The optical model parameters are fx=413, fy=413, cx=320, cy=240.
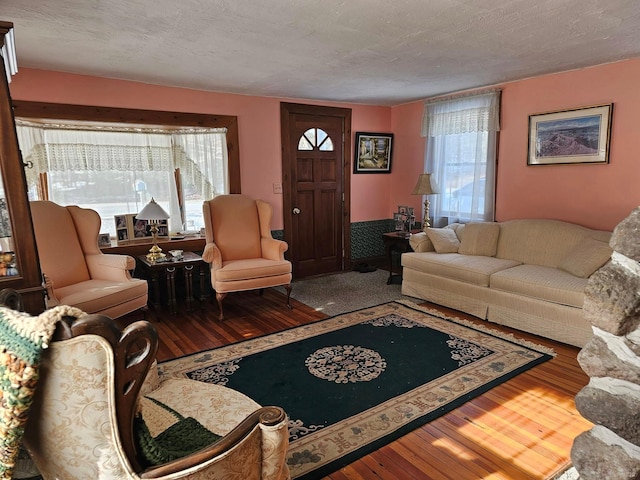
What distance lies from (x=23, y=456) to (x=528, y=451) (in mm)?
2155

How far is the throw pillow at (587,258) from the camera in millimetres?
3416

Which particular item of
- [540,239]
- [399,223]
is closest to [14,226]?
[540,239]

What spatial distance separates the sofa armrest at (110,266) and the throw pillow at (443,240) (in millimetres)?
3070

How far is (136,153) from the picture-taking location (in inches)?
173

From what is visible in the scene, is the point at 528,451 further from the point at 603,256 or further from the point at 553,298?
the point at 603,256

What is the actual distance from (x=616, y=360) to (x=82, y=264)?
3.89 m

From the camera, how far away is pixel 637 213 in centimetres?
137

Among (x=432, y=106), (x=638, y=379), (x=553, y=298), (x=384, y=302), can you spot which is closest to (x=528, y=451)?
(x=638, y=379)

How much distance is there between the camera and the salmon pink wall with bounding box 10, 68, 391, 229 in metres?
3.75

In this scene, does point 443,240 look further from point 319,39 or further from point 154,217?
point 154,217

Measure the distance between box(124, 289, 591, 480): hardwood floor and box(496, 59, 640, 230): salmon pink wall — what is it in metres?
1.52

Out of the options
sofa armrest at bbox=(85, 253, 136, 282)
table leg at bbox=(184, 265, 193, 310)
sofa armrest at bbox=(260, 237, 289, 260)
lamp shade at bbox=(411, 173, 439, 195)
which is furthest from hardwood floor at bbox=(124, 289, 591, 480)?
lamp shade at bbox=(411, 173, 439, 195)

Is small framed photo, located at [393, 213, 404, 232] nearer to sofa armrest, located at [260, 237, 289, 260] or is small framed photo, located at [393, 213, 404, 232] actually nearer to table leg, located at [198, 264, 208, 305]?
sofa armrest, located at [260, 237, 289, 260]

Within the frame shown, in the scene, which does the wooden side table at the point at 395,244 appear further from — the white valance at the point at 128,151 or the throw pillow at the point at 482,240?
the white valance at the point at 128,151
